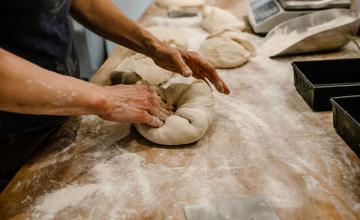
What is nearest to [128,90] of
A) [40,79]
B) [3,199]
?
[40,79]

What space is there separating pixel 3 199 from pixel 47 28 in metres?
0.59

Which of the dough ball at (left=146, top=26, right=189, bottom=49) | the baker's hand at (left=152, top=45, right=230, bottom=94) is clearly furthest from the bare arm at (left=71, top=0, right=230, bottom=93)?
the dough ball at (left=146, top=26, right=189, bottom=49)

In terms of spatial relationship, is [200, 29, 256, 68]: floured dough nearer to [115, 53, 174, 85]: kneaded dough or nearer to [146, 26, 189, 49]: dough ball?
[146, 26, 189, 49]: dough ball

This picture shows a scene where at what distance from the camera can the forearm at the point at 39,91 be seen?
0.87m

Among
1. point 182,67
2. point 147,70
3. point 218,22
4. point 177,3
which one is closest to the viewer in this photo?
point 182,67

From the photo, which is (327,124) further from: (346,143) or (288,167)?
(288,167)

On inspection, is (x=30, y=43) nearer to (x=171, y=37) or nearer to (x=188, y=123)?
(x=188, y=123)

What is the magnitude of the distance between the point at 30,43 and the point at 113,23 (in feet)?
1.12

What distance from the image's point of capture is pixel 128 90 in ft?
3.78

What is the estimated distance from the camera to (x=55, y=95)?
3.06ft

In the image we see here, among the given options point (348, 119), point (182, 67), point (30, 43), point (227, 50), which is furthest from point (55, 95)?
point (227, 50)

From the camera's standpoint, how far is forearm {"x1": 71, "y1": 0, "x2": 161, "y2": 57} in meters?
1.42

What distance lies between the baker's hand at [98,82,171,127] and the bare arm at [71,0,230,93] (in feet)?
0.64

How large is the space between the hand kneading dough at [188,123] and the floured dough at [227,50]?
16.8 inches
